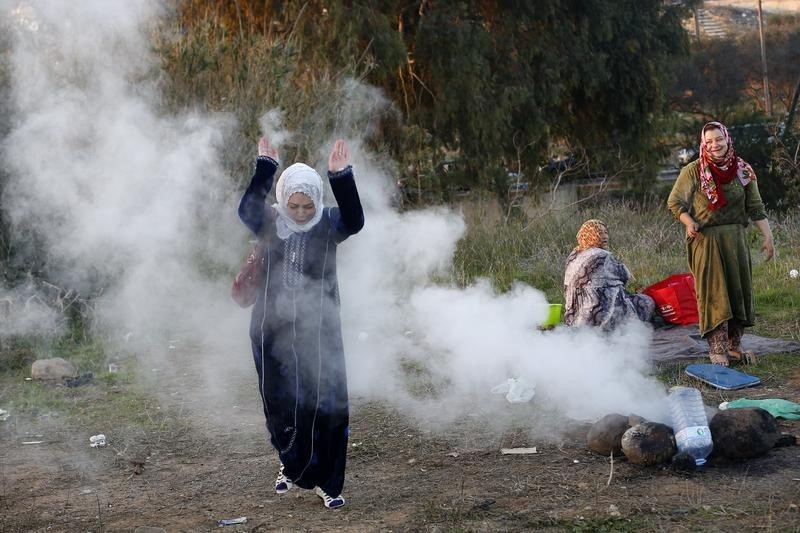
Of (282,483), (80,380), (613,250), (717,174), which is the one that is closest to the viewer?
(282,483)

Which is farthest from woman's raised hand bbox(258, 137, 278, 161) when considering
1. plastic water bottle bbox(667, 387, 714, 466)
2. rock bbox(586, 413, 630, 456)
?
plastic water bottle bbox(667, 387, 714, 466)

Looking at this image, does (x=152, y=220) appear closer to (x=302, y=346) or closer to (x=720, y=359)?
(x=302, y=346)

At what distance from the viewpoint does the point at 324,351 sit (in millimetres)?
4680

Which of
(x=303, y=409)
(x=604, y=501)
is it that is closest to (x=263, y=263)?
(x=303, y=409)

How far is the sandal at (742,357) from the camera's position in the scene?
23.3 ft

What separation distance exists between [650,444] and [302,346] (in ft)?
6.01

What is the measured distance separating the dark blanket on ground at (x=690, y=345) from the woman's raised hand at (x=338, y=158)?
12.4 feet

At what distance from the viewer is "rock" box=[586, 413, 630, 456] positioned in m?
5.07

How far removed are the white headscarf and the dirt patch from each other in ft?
4.44

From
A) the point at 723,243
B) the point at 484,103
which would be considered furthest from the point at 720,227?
the point at 484,103

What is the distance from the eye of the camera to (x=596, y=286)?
791 cm

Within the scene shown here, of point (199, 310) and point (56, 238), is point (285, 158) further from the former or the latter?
point (56, 238)

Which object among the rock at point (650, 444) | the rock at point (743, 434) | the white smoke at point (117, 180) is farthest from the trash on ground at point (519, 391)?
the white smoke at point (117, 180)

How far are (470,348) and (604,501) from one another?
2938 millimetres
